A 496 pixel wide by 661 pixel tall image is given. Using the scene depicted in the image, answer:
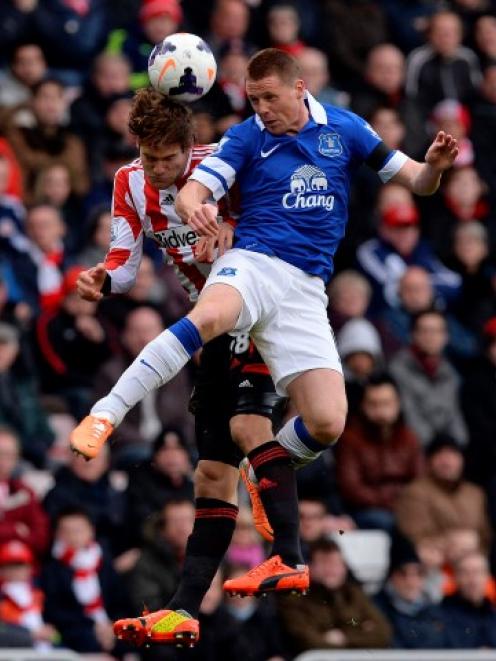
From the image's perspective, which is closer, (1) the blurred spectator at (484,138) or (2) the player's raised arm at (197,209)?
(2) the player's raised arm at (197,209)

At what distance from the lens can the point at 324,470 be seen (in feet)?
48.9

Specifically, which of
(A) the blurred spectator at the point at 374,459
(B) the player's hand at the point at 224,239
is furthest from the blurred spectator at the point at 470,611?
(B) the player's hand at the point at 224,239

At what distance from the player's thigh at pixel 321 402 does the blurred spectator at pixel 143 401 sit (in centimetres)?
432

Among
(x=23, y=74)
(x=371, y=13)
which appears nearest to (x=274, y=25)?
(x=371, y=13)

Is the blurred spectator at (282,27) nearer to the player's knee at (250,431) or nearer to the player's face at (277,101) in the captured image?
the player's face at (277,101)

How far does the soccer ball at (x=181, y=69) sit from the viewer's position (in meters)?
10.2

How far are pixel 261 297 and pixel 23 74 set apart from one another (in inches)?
253

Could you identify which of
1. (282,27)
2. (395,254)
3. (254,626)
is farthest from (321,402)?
(282,27)

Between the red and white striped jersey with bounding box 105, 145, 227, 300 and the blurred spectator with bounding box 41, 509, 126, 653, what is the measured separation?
3.35m

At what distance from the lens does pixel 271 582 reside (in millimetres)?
9891

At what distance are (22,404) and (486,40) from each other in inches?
269

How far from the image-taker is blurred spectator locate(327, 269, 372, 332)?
620 inches

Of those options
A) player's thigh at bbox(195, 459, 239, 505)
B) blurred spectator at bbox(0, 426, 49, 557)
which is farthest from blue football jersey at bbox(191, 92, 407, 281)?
→ blurred spectator at bbox(0, 426, 49, 557)

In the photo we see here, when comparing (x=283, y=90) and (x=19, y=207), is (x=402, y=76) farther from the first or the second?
(x=283, y=90)
